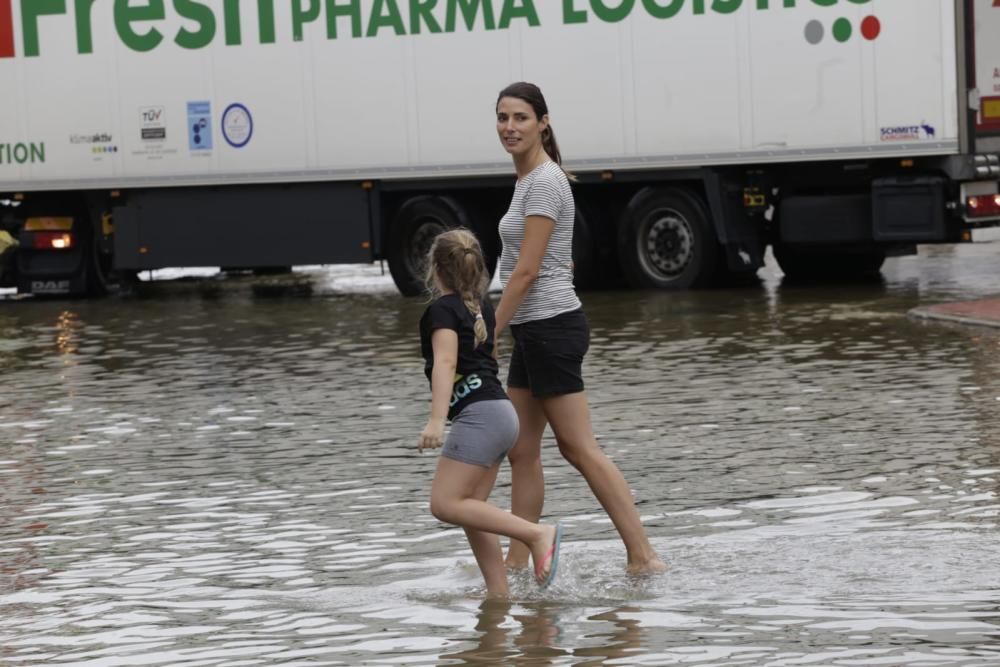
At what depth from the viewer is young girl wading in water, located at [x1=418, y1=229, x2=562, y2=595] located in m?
7.45

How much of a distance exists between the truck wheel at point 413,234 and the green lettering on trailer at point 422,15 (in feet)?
5.50

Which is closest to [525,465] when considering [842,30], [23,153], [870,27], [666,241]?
[870,27]

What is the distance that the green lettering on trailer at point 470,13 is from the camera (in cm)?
2189

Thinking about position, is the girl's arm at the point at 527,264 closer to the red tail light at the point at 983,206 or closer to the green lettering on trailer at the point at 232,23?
the red tail light at the point at 983,206

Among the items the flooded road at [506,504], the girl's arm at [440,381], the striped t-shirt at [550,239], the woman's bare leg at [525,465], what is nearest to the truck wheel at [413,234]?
the flooded road at [506,504]

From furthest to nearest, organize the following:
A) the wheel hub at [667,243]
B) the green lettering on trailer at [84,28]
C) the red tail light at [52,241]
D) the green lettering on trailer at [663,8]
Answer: the red tail light at [52,241] < the green lettering on trailer at [84,28] < the wheel hub at [667,243] < the green lettering on trailer at [663,8]

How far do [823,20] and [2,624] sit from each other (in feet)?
47.0

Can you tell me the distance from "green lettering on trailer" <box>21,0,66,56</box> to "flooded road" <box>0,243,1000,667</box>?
7177mm

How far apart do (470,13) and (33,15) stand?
508cm

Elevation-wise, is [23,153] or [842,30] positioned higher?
[842,30]

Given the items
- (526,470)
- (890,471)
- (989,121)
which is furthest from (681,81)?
(526,470)

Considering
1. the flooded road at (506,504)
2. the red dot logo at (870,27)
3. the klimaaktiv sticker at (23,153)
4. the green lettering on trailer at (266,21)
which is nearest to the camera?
the flooded road at (506,504)

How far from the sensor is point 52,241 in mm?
24812

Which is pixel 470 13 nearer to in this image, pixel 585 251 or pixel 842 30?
pixel 585 251
